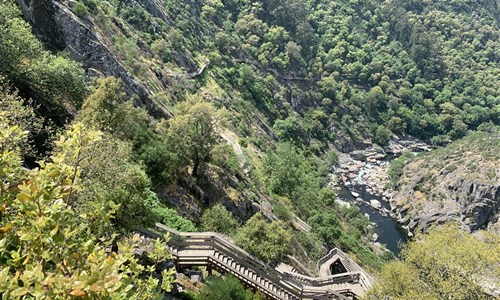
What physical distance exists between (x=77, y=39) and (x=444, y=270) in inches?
1478

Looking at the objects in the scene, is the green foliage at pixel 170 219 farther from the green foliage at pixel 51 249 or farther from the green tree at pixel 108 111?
the green foliage at pixel 51 249

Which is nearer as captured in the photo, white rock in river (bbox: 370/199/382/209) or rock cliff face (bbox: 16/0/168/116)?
rock cliff face (bbox: 16/0/168/116)

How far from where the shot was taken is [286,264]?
31.8 metres

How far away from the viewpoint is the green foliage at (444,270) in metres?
18.1

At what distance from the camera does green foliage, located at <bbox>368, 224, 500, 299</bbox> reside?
18.1 meters

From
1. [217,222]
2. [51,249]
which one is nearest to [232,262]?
[217,222]

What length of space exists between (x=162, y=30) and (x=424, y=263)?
7169 cm

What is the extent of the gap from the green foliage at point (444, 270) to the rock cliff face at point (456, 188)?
55.0 meters

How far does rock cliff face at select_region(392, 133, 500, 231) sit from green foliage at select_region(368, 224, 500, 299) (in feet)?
181

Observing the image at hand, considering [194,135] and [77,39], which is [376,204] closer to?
[194,135]

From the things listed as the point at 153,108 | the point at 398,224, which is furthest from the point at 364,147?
the point at 153,108

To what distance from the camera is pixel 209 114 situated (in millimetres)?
35406

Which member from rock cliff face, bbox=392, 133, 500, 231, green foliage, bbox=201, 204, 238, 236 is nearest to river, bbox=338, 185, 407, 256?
rock cliff face, bbox=392, 133, 500, 231

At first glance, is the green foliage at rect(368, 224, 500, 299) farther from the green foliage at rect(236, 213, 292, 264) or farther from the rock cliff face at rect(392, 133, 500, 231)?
the rock cliff face at rect(392, 133, 500, 231)
